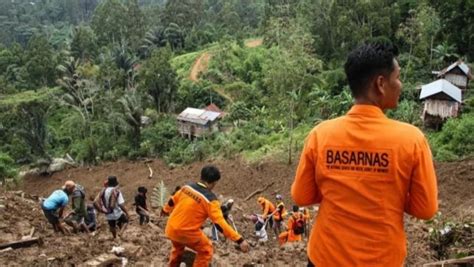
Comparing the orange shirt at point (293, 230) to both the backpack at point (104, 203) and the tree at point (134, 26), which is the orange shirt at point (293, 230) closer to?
the backpack at point (104, 203)

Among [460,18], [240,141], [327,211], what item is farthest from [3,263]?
[460,18]

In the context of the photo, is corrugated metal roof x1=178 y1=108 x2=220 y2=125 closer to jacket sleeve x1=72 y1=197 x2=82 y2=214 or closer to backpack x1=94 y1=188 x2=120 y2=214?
jacket sleeve x1=72 y1=197 x2=82 y2=214

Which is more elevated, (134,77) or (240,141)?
(134,77)

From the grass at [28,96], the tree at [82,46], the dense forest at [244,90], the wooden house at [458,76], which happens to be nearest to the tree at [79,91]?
the dense forest at [244,90]

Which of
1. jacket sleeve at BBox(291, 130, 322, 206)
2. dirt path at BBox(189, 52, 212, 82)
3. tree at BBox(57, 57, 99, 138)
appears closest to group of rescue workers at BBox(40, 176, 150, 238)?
jacket sleeve at BBox(291, 130, 322, 206)

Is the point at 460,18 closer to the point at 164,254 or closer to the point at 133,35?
the point at 164,254

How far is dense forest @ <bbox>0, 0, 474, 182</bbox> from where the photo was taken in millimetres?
19734

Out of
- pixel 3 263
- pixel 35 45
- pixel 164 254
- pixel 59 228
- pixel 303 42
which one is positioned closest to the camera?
pixel 3 263

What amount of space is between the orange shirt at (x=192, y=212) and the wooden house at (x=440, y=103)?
1551cm

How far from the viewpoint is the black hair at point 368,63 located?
2.12 meters

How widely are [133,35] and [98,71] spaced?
56.2 ft

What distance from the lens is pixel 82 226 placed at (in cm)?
948

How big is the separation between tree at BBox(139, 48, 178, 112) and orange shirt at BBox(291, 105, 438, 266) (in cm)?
2733

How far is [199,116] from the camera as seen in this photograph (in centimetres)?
2552
